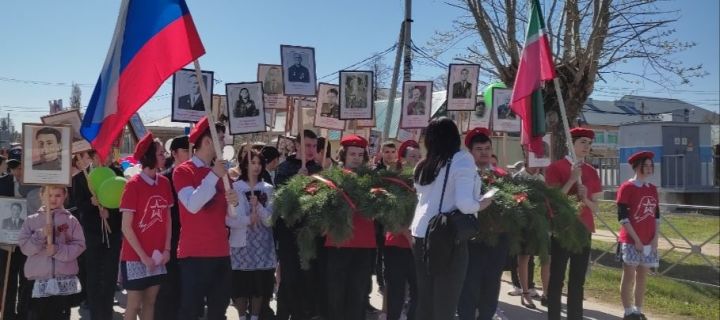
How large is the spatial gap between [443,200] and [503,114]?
4266mm

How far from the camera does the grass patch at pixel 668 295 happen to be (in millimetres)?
7574

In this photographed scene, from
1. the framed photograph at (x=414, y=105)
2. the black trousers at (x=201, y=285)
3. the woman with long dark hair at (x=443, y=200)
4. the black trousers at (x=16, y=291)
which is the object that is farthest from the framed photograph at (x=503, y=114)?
the black trousers at (x=16, y=291)

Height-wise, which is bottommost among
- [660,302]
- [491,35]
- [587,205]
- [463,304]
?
[660,302]

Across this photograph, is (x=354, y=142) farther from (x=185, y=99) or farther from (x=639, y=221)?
(x=639, y=221)

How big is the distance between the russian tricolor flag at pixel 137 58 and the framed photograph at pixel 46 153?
0.94m

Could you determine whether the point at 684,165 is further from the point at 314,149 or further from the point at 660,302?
the point at 314,149

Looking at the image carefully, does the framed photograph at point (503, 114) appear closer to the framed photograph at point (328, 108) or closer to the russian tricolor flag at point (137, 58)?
the framed photograph at point (328, 108)

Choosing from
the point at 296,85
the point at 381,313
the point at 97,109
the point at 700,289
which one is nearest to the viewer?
the point at 97,109

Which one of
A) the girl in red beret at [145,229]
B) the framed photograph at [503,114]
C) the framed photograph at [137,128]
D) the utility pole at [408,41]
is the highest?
the utility pole at [408,41]

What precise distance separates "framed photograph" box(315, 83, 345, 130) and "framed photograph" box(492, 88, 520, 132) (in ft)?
6.50

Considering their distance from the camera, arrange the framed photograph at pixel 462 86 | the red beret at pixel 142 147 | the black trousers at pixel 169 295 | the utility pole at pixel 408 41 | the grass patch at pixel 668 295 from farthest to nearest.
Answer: the utility pole at pixel 408 41, the framed photograph at pixel 462 86, the grass patch at pixel 668 295, the black trousers at pixel 169 295, the red beret at pixel 142 147

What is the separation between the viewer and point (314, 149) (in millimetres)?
6848

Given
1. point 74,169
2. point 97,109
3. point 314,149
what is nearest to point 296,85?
point 314,149

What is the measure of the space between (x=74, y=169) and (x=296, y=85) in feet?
8.29
